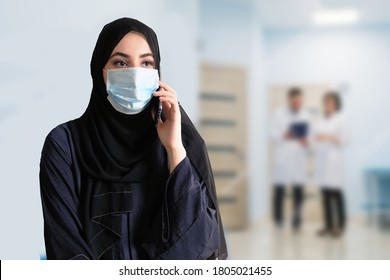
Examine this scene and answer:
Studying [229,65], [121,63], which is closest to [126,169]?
[121,63]

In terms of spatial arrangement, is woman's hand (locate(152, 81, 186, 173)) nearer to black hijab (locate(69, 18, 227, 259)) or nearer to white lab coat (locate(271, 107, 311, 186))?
black hijab (locate(69, 18, 227, 259))

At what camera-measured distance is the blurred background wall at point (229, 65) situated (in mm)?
1261

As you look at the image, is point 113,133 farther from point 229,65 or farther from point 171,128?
point 229,65

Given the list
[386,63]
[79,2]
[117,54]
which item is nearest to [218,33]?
[386,63]

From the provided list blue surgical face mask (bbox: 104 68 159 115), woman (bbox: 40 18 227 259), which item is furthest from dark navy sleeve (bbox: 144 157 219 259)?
blue surgical face mask (bbox: 104 68 159 115)

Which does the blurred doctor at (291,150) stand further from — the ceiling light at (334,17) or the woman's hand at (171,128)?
the woman's hand at (171,128)

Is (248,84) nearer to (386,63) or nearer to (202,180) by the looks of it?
(386,63)

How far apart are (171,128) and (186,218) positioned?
0.66 ft

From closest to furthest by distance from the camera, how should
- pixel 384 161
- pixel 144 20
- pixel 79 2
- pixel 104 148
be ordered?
1. pixel 104 148
2. pixel 144 20
3. pixel 79 2
4. pixel 384 161

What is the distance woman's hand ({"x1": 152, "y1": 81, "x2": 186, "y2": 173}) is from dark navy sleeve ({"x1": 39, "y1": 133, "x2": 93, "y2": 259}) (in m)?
0.22

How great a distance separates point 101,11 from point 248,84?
4.07ft

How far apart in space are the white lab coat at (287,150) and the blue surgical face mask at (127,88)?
1.14 metres
